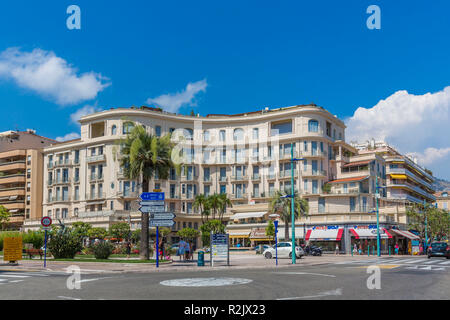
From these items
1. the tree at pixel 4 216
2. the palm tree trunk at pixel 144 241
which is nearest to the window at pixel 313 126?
the palm tree trunk at pixel 144 241

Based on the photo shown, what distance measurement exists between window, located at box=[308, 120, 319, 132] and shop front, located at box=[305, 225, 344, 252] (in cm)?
1685

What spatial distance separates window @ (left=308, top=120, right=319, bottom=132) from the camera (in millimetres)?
71000

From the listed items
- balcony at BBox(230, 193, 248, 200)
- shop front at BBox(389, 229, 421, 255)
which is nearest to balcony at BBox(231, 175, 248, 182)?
balcony at BBox(230, 193, 248, 200)

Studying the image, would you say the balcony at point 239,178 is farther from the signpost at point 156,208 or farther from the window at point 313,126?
the signpost at point 156,208

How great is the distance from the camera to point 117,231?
175 feet

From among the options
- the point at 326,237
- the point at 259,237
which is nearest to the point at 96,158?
the point at 259,237

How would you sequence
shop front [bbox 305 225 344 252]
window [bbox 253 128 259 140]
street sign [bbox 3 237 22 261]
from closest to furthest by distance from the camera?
street sign [bbox 3 237 22 261], shop front [bbox 305 225 344 252], window [bbox 253 128 259 140]

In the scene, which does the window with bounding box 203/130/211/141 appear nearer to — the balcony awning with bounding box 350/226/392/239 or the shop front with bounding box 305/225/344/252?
the shop front with bounding box 305/225/344/252

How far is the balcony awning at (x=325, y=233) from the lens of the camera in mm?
57594

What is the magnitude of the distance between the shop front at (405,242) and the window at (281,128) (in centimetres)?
2227

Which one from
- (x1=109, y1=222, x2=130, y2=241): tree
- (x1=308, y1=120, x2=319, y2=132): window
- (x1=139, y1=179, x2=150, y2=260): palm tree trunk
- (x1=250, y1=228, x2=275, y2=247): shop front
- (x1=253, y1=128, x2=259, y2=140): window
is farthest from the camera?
(x1=253, y1=128, x2=259, y2=140): window

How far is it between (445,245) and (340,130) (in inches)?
1548

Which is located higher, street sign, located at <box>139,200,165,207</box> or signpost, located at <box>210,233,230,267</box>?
street sign, located at <box>139,200,165,207</box>
